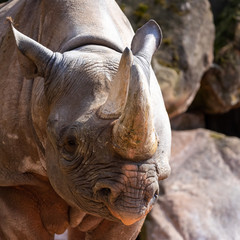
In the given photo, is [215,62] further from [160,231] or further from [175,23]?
[160,231]

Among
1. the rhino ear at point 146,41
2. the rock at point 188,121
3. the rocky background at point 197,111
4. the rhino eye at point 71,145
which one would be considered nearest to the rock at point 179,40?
the rocky background at point 197,111

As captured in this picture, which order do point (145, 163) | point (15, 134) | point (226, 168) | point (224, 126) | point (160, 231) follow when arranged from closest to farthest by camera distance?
point (145, 163), point (15, 134), point (160, 231), point (226, 168), point (224, 126)

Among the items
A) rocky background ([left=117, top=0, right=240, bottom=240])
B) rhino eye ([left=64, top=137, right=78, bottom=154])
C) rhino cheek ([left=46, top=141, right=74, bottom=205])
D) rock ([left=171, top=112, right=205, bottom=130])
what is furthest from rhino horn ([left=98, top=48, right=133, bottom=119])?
rock ([left=171, top=112, right=205, bottom=130])

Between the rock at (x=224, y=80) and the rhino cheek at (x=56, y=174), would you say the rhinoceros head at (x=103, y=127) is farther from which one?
the rock at (x=224, y=80)

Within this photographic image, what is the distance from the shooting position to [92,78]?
9.41 feet

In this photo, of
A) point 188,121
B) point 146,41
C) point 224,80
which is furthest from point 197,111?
point 146,41

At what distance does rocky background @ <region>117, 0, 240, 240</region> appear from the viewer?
19.5 ft

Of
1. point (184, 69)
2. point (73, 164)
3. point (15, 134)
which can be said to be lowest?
point (184, 69)

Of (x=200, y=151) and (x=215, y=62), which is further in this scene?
(x=215, y=62)

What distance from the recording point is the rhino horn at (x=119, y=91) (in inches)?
101

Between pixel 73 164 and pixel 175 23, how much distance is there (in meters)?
4.53

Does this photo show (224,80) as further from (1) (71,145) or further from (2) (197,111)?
(1) (71,145)

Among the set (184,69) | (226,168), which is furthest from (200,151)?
(184,69)

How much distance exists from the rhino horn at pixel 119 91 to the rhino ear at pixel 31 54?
501mm
